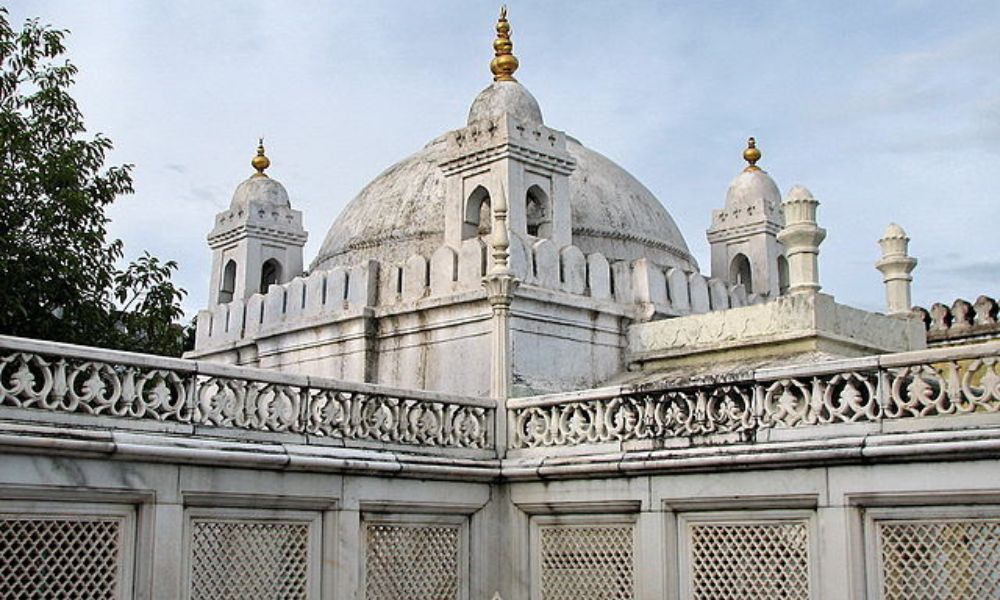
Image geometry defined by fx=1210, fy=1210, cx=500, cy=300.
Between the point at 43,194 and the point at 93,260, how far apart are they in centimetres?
78

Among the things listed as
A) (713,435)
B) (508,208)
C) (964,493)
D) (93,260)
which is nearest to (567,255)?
(508,208)

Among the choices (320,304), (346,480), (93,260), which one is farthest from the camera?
(320,304)

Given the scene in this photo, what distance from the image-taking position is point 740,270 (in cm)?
2009

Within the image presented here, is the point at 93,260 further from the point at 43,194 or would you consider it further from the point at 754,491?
the point at 754,491

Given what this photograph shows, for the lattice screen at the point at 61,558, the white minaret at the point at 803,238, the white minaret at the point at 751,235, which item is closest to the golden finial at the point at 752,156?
the white minaret at the point at 751,235

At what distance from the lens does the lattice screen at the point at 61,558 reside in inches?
351

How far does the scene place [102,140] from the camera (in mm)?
12242

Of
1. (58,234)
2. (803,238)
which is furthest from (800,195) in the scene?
(58,234)

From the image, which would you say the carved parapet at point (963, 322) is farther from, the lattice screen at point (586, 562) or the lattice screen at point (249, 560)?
the lattice screen at point (249, 560)

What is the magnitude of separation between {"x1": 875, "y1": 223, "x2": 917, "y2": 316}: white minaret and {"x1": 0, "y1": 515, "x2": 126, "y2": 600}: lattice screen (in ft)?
32.5

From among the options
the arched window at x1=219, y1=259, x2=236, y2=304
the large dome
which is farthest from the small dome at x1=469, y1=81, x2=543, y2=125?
the arched window at x1=219, y1=259, x2=236, y2=304

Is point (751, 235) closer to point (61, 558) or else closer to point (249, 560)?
point (249, 560)

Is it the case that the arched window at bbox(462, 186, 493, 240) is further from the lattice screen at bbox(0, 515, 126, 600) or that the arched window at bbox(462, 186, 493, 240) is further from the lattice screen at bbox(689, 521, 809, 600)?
the lattice screen at bbox(0, 515, 126, 600)

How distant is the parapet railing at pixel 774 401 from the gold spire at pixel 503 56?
600 cm
